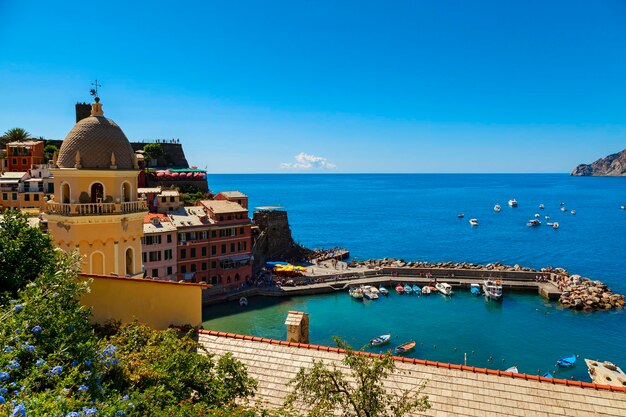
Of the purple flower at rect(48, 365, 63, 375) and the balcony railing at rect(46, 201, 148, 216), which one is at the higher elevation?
the balcony railing at rect(46, 201, 148, 216)

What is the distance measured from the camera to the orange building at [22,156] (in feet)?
238

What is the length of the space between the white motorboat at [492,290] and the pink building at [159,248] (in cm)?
3828

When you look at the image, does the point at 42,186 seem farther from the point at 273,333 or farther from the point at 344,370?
the point at 344,370

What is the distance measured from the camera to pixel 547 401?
1038cm

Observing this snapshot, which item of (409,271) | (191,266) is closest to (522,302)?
(409,271)

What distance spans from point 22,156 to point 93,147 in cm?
6918

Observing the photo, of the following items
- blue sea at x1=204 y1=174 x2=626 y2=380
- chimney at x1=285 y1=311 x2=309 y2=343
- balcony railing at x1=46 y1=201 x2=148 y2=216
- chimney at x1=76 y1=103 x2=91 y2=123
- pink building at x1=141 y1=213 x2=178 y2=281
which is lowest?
blue sea at x1=204 y1=174 x2=626 y2=380

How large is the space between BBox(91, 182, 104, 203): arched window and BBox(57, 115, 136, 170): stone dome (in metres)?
0.91

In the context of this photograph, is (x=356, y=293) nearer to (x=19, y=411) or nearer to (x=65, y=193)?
(x=65, y=193)

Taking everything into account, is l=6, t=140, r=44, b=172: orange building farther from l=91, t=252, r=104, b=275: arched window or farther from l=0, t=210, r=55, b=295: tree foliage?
l=0, t=210, r=55, b=295: tree foliage

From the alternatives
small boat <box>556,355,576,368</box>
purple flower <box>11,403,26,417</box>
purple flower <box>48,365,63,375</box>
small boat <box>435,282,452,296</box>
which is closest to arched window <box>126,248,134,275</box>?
purple flower <box>48,365,63,375</box>

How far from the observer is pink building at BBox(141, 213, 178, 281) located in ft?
157

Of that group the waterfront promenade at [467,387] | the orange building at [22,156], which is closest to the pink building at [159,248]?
the orange building at [22,156]

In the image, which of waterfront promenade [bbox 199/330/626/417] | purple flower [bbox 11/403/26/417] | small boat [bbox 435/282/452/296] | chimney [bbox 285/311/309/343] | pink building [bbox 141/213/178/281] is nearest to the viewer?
purple flower [bbox 11/403/26/417]
